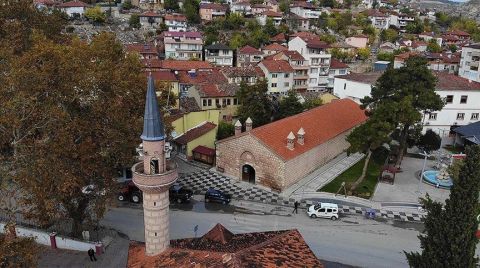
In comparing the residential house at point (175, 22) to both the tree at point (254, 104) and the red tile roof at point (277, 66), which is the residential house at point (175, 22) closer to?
the red tile roof at point (277, 66)

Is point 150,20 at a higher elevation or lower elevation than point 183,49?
higher

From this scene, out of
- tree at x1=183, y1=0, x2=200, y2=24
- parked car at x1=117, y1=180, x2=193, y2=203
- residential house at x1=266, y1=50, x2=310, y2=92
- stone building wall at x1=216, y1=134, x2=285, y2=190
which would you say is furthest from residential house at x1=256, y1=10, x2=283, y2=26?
parked car at x1=117, y1=180, x2=193, y2=203

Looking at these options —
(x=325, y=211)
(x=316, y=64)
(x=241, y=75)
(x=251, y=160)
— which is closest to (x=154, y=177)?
(x=325, y=211)

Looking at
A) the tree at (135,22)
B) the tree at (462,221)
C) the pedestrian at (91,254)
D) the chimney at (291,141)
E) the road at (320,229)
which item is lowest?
the road at (320,229)

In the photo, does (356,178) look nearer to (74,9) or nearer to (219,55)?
(219,55)

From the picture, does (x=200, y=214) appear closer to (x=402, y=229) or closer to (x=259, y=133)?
(x=259, y=133)

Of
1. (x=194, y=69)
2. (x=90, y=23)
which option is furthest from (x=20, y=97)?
(x=90, y=23)

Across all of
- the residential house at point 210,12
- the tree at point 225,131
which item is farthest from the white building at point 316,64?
the residential house at point 210,12
